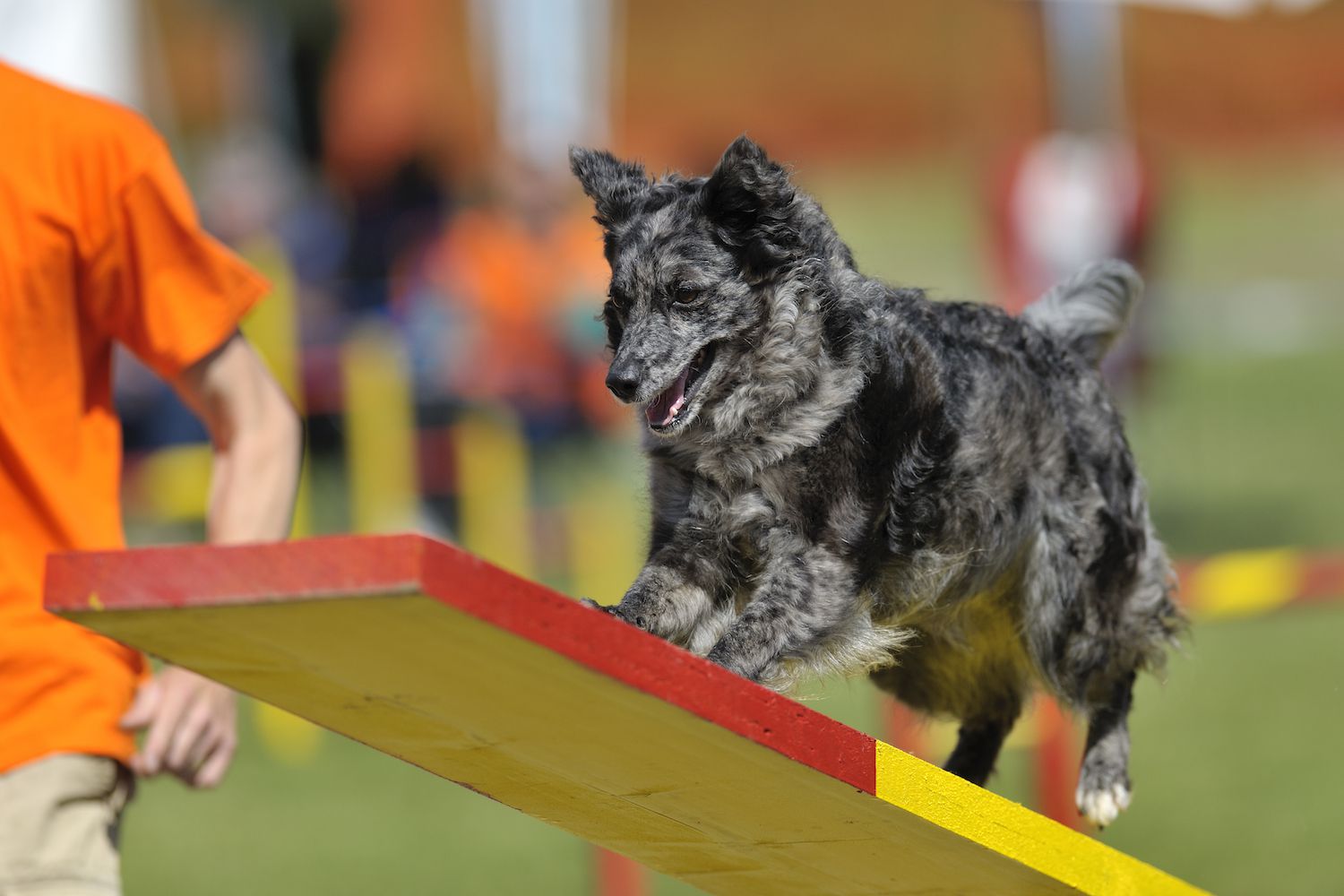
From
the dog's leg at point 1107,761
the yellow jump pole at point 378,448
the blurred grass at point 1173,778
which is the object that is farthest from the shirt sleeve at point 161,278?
the yellow jump pole at point 378,448

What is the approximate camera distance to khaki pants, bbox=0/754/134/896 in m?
2.98

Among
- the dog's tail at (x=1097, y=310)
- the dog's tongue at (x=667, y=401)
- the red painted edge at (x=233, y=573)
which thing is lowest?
the red painted edge at (x=233, y=573)

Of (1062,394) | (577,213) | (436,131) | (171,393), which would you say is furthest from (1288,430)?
(1062,394)

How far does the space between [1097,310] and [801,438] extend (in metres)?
1.03

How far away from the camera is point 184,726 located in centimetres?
332

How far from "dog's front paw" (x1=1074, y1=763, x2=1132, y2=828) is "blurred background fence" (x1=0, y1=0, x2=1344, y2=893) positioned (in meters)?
0.45

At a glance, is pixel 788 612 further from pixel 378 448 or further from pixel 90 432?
pixel 378 448

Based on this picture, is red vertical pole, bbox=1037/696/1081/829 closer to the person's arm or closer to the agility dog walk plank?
the agility dog walk plank

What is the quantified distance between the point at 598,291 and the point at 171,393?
3728 mm

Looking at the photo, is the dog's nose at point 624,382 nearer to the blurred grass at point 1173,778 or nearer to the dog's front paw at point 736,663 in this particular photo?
the dog's front paw at point 736,663

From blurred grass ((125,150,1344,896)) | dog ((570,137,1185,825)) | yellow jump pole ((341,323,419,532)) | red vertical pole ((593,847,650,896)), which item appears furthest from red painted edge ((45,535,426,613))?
yellow jump pole ((341,323,419,532))

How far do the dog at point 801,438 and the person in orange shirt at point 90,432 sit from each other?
0.89 m

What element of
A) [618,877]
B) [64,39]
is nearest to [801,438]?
[618,877]

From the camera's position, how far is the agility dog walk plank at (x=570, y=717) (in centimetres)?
206
